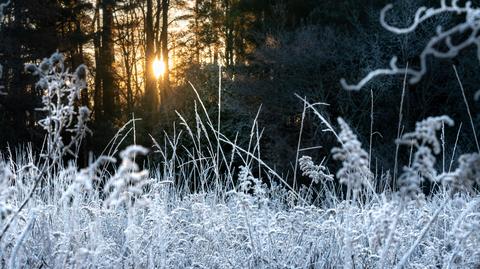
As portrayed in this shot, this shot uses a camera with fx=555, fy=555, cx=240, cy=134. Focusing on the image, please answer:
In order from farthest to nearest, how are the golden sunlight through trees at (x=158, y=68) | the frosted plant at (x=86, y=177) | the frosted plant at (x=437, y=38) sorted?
1. the golden sunlight through trees at (x=158, y=68)
2. the frosted plant at (x=86, y=177)
3. the frosted plant at (x=437, y=38)

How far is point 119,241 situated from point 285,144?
33.7ft

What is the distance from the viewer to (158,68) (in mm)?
21719

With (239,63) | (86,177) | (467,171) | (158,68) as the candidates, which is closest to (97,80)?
(158,68)

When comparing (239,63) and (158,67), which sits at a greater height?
(239,63)

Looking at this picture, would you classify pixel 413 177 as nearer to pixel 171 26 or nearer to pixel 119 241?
pixel 119 241

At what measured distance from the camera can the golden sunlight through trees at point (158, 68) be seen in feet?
70.9

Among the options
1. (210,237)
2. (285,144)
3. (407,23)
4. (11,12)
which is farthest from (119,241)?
(11,12)

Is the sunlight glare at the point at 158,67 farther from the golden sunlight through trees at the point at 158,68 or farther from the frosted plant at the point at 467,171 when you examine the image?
the frosted plant at the point at 467,171

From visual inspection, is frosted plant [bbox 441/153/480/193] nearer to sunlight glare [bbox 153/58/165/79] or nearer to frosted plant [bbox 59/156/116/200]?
frosted plant [bbox 59/156/116/200]

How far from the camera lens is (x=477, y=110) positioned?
42.3 feet

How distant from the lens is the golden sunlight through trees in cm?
2161

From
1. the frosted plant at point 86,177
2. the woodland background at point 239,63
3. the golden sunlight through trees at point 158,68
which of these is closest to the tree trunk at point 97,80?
the woodland background at point 239,63

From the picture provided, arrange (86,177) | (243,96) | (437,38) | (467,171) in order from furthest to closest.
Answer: (243,96) → (86,177) → (467,171) → (437,38)

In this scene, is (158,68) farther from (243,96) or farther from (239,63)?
(243,96)
